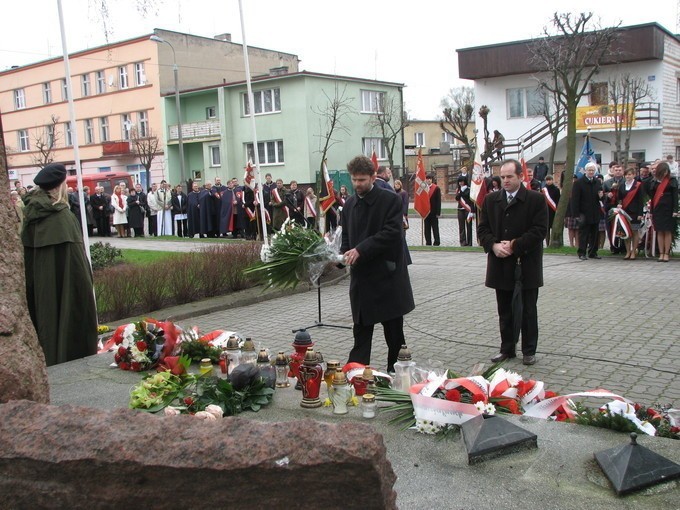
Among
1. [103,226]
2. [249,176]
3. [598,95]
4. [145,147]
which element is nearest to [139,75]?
[145,147]

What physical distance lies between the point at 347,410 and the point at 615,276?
962cm

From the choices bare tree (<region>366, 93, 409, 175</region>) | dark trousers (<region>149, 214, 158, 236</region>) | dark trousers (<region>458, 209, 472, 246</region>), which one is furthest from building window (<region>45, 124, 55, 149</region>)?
dark trousers (<region>458, 209, 472, 246</region>)

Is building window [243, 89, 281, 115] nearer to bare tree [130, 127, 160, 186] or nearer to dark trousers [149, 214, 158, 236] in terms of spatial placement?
bare tree [130, 127, 160, 186]

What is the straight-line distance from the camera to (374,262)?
20.6 ft

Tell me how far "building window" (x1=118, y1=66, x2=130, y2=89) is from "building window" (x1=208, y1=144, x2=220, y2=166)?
8.41 m

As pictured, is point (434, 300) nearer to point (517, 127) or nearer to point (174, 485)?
point (174, 485)

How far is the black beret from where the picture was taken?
6785mm

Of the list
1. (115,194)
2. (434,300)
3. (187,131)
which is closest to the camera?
(434,300)

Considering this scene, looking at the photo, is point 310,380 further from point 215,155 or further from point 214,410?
point 215,155

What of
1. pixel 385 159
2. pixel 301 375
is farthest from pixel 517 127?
pixel 301 375

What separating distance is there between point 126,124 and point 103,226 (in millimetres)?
26721

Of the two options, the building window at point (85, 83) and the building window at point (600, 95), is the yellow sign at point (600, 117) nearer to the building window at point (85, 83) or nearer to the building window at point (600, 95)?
the building window at point (600, 95)

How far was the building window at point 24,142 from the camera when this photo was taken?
187 ft

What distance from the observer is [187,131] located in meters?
48.9
